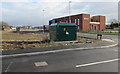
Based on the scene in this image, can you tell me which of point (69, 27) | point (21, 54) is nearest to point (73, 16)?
point (69, 27)

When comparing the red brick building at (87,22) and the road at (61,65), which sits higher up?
the red brick building at (87,22)

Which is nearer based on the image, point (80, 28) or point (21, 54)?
point (21, 54)

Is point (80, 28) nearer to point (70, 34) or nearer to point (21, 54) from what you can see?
point (70, 34)

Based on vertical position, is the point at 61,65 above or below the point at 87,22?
below

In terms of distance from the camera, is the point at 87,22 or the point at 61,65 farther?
the point at 87,22

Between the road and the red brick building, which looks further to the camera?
the red brick building

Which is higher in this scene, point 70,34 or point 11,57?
A: point 70,34

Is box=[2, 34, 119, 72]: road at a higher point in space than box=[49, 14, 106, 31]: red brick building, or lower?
lower

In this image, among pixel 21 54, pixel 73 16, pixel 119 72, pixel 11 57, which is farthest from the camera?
pixel 73 16

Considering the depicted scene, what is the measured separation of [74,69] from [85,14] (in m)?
58.2

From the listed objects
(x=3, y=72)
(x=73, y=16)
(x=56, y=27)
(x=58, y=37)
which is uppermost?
(x=73, y=16)

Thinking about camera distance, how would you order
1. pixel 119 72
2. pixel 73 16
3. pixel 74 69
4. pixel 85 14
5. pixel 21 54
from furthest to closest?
pixel 73 16
pixel 85 14
pixel 21 54
pixel 74 69
pixel 119 72

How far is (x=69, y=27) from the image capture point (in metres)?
14.2

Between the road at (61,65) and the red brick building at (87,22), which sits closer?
the road at (61,65)
